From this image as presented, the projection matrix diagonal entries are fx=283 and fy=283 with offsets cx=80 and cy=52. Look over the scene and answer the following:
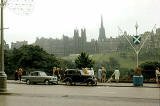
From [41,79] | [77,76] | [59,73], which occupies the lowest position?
[41,79]

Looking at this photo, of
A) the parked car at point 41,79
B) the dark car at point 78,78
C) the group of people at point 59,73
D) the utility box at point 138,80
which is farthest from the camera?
the group of people at point 59,73

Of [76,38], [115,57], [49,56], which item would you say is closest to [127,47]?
[115,57]

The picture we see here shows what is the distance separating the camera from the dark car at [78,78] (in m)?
28.4

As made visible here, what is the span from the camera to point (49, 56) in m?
93.2

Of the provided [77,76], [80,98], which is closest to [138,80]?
[77,76]

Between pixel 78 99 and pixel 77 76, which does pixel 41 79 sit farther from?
pixel 78 99

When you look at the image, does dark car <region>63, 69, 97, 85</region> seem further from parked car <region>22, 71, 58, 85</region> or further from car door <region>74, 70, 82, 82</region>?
parked car <region>22, 71, 58, 85</region>

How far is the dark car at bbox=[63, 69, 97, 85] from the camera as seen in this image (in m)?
28.4

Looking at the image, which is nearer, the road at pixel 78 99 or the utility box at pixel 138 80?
the road at pixel 78 99

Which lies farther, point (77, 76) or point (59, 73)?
point (59, 73)

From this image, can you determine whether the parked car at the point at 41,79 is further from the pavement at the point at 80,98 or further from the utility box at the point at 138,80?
the pavement at the point at 80,98

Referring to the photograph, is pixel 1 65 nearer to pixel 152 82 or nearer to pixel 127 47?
pixel 152 82

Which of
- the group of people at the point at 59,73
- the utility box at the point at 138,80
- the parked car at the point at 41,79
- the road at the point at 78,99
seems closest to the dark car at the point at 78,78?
the parked car at the point at 41,79

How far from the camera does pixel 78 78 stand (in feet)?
94.7
